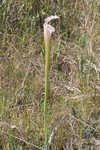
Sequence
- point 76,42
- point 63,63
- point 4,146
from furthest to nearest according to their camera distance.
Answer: point 76,42 < point 63,63 < point 4,146

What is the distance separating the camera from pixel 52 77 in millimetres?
1767

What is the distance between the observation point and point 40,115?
1415 millimetres

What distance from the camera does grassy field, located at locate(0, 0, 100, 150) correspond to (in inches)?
49.7

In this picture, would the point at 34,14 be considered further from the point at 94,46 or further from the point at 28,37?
the point at 94,46

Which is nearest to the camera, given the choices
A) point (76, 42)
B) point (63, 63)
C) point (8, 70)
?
point (8, 70)

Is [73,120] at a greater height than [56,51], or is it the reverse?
[56,51]

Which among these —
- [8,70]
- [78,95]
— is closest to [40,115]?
[78,95]

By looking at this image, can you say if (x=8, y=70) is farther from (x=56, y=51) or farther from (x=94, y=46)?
(x=94, y=46)

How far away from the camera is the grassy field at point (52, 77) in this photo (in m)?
1.26

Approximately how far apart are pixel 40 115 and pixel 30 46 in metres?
0.67

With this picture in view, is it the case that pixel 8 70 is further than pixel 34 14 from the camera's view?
No

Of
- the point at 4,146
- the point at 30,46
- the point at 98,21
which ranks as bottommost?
the point at 4,146

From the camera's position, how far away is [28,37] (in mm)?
1966

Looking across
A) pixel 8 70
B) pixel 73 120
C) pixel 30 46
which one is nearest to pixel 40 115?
pixel 73 120
